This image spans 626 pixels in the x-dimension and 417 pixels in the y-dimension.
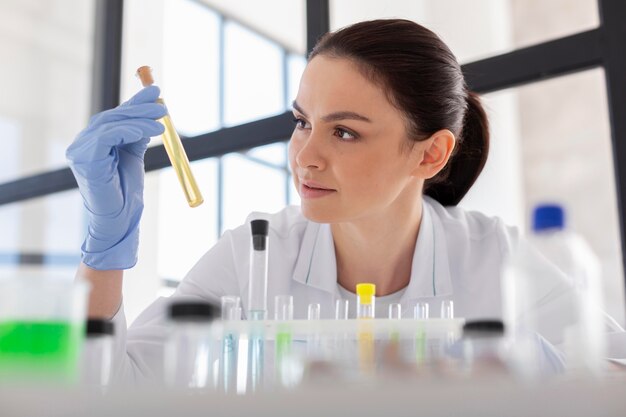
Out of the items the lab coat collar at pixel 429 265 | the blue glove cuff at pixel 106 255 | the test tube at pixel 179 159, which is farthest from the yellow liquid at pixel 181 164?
the lab coat collar at pixel 429 265

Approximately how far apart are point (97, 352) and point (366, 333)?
393 mm

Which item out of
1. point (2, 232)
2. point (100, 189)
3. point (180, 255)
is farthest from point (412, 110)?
point (180, 255)

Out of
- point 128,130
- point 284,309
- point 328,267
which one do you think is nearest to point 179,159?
point 128,130

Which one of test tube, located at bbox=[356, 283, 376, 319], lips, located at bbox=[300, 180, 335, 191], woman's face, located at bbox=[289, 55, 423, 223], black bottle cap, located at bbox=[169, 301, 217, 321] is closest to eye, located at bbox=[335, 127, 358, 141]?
woman's face, located at bbox=[289, 55, 423, 223]

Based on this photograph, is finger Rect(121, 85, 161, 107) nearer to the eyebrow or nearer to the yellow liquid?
the yellow liquid

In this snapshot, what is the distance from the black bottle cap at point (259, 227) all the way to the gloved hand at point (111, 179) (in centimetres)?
32

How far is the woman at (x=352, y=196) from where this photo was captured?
56.2 inches

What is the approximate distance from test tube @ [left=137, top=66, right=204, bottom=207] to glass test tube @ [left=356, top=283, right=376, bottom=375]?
38cm

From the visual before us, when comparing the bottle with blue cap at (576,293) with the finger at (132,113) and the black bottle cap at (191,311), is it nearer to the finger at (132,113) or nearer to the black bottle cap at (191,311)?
the black bottle cap at (191,311)

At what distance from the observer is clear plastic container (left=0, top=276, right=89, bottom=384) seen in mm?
622

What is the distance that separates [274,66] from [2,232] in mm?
2647

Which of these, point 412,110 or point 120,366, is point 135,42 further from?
point 120,366

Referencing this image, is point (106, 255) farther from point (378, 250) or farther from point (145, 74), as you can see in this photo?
point (378, 250)

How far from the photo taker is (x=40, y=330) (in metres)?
0.63
